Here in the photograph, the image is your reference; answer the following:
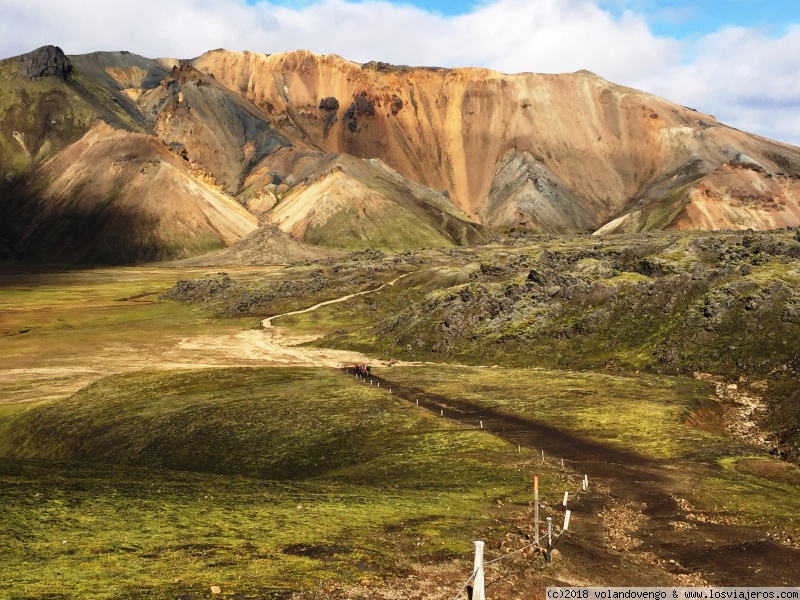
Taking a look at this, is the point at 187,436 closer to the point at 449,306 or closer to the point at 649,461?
the point at 649,461

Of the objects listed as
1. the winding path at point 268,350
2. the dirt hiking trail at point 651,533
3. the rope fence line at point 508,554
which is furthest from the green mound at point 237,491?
the winding path at point 268,350

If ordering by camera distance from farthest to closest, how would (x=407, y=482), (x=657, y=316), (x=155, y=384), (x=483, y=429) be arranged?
(x=657, y=316) → (x=155, y=384) → (x=483, y=429) → (x=407, y=482)

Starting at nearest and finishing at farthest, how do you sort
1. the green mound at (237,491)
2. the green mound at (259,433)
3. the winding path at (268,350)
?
1. the green mound at (237,491)
2. the green mound at (259,433)
3. the winding path at (268,350)

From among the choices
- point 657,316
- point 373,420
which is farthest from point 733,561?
point 657,316

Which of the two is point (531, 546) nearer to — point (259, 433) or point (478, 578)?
point (478, 578)

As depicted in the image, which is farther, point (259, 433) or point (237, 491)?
point (259, 433)

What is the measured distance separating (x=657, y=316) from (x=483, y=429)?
51.3m

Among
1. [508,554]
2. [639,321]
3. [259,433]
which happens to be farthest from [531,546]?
[639,321]

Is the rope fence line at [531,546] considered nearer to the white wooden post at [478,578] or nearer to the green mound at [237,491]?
the white wooden post at [478,578]

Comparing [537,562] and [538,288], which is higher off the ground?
[538,288]

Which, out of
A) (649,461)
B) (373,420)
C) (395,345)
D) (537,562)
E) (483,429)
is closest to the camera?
(537,562)

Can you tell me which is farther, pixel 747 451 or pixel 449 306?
pixel 449 306

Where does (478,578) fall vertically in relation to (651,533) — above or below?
above

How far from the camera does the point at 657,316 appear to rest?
101938 mm
